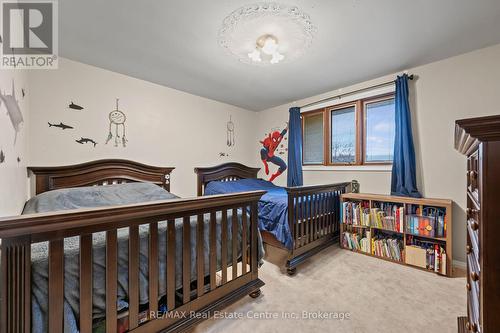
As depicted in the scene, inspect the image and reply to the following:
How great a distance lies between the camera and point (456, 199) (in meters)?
2.25

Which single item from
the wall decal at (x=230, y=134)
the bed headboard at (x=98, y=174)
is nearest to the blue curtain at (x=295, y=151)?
the wall decal at (x=230, y=134)

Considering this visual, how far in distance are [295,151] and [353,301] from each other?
2380mm

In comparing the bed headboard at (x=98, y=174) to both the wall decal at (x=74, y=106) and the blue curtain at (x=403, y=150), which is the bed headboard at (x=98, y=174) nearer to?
the wall decal at (x=74, y=106)

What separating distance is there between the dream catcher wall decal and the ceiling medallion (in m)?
1.66

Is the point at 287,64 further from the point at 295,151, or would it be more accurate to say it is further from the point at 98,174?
the point at 98,174

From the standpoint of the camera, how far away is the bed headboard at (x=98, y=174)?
2145mm

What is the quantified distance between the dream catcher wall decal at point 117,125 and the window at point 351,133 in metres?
2.87

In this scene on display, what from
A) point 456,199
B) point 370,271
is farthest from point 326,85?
point 370,271

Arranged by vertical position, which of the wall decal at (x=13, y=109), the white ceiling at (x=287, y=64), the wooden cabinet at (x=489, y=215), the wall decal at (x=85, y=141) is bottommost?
the wooden cabinet at (x=489, y=215)

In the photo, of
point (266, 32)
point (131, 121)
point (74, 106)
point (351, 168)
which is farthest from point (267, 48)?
point (74, 106)

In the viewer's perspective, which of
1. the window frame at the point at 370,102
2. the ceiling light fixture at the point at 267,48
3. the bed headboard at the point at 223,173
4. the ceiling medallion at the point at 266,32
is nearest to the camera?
the ceiling medallion at the point at 266,32

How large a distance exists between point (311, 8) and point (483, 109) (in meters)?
2.09

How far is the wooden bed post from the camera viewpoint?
0.76 metres

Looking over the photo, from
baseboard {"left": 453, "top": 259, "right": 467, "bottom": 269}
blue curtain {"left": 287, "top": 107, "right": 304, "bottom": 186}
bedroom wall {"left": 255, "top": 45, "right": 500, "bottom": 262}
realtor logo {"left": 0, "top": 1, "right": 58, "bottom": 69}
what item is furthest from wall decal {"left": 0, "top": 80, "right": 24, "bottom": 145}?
baseboard {"left": 453, "top": 259, "right": 467, "bottom": 269}
